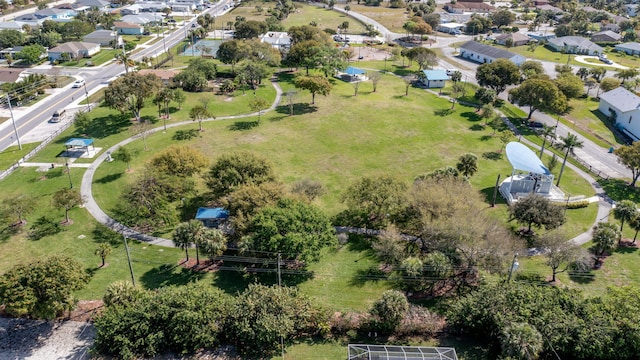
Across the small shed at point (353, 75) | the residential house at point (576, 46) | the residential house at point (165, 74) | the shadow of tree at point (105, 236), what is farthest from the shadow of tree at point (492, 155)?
the residential house at point (576, 46)

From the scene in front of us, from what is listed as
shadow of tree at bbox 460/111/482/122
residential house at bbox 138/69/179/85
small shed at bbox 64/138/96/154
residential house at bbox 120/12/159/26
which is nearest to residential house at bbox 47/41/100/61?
residential house at bbox 138/69/179/85

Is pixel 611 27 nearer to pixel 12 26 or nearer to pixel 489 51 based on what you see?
pixel 489 51

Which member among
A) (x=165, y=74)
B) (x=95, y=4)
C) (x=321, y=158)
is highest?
(x=95, y=4)

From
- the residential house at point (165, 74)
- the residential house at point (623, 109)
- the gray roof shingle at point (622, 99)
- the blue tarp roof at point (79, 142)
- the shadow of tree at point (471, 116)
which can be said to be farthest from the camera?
the residential house at point (165, 74)

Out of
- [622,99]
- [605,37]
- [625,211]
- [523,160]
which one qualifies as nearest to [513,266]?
[625,211]

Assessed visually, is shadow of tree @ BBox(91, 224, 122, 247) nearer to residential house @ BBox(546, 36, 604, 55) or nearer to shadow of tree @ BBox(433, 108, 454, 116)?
shadow of tree @ BBox(433, 108, 454, 116)

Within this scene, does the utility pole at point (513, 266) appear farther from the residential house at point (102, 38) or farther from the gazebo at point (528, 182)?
the residential house at point (102, 38)
